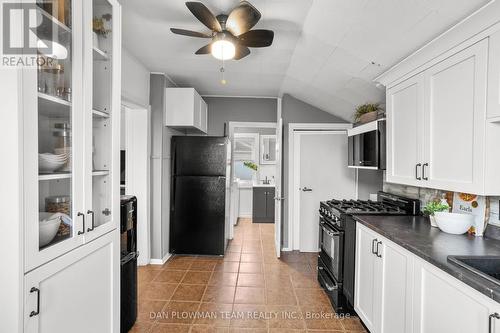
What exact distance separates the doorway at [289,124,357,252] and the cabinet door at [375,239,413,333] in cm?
241

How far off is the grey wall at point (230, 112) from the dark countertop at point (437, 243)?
2948 millimetres

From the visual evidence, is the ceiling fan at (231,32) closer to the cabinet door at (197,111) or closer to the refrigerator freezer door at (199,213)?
the cabinet door at (197,111)

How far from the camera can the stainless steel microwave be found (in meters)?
2.71

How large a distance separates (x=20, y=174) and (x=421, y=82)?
8.00 ft

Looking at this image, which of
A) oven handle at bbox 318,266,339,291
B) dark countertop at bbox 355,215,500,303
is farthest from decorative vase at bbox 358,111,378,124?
oven handle at bbox 318,266,339,291

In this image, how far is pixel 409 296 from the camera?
162cm

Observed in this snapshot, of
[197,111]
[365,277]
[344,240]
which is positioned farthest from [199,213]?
[365,277]

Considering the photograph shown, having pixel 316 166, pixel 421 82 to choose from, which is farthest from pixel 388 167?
pixel 316 166

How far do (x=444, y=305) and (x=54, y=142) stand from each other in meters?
1.95

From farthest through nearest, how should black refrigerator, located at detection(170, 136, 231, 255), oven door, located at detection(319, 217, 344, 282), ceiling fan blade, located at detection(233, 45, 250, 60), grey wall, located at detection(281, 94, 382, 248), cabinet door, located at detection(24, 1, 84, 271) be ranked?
grey wall, located at detection(281, 94, 382, 248)
black refrigerator, located at detection(170, 136, 231, 255)
oven door, located at detection(319, 217, 344, 282)
ceiling fan blade, located at detection(233, 45, 250, 60)
cabinet door, located at detection(24, 1, 84, 271)

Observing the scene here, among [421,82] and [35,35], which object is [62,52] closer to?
[35,35]

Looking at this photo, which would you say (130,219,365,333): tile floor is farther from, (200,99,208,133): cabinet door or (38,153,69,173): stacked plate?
(200,99,208,133): cabinet door

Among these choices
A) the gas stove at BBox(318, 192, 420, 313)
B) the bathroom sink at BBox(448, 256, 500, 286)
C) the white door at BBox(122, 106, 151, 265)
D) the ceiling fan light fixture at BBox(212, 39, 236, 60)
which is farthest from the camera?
the white door at BBox(122, 106, 151, 265)

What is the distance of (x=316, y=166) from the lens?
4422 millimetres
